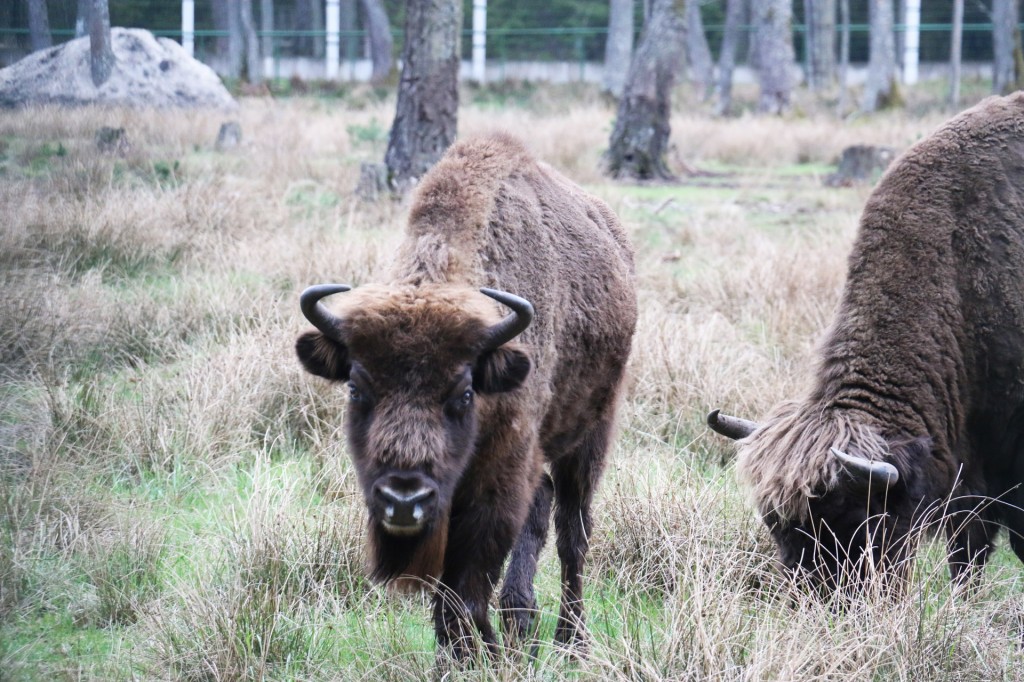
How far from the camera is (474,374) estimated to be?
3.66m

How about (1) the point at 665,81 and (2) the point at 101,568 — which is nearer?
(2) the point at 101,568

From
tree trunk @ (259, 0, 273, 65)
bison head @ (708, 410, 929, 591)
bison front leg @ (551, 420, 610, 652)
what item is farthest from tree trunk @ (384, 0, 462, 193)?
tree trunk @ (259, 0, 273, 65)

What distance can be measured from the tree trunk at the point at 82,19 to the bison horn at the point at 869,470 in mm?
3981

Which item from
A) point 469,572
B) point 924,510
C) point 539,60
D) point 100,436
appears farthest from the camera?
point 539,60

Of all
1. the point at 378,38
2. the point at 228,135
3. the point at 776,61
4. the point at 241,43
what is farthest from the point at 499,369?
the point at 378,38

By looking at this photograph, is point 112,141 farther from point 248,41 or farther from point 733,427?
point 248,41

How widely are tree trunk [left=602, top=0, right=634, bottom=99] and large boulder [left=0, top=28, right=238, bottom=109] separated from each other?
2045cm

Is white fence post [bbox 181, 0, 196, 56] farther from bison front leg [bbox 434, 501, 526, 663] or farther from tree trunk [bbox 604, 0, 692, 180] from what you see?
bison front leg [bbox 434, 501, 526, 663]

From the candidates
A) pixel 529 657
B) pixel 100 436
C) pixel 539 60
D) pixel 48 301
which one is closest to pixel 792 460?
Result: pixel 529 657

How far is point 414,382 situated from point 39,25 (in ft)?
7.76

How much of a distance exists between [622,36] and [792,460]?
3116 centimetres

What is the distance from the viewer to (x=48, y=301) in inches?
251

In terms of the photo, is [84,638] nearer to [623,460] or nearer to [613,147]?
[623,460]

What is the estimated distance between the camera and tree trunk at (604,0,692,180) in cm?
1642
